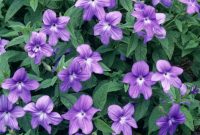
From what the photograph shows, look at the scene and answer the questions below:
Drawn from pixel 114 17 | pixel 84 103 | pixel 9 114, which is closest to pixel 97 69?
pixel 84 103

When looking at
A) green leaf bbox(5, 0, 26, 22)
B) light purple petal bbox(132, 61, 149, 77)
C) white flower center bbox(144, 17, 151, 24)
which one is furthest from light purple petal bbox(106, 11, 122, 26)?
green leaf bbox(5, 0, 26, 22)

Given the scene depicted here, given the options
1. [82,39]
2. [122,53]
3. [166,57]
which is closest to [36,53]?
[82,39]

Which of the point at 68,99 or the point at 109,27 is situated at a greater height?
the point at 109,27

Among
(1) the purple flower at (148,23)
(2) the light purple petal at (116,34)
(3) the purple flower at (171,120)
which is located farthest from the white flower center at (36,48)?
(3) the purple flower at (171,120)

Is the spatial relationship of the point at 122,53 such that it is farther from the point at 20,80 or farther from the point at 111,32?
the point at 20,80

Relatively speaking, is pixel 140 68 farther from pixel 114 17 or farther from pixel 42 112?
pixel 42 112

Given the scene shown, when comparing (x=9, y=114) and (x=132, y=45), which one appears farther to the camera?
(x=132, y=45)

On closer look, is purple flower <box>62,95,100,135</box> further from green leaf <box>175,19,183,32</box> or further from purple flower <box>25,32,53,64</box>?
green leaf <box>175,19,183,32</box>

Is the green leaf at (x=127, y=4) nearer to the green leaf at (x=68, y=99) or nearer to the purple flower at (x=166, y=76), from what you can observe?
the purple flower at (x=166, y=76)
